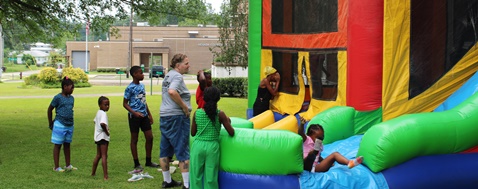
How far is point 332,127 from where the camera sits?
7770mm

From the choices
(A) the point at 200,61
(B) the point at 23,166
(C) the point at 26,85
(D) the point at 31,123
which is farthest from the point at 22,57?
(B) the point at 23,166

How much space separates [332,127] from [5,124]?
9417mm

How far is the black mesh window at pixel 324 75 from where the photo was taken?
870 cm

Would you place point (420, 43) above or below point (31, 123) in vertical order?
above

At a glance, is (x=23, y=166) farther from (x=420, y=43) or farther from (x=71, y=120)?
(x=420, y=43)

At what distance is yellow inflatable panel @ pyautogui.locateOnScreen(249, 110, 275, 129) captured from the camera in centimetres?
913

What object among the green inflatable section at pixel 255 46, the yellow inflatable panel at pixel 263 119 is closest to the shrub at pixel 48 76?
the green inflatable section at pixel 255 46

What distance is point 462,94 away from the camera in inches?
278

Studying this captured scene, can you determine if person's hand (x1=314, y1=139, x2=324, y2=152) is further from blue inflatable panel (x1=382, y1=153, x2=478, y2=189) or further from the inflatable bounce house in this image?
blue inflatable panel (x1=382, y1=153, x2=478, y2=189)

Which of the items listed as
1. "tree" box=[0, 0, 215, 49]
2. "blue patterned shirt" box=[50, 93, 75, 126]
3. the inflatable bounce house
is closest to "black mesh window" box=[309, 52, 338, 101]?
the inflatable bounce house

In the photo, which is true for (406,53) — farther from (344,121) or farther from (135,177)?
(135,177)

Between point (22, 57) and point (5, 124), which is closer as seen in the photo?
point (5, 124)

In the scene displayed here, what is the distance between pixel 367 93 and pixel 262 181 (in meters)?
2.45

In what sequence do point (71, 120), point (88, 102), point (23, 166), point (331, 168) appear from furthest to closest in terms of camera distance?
point (88, 102) < point (23, 166) < point (71, 120) < point (331, 168)
